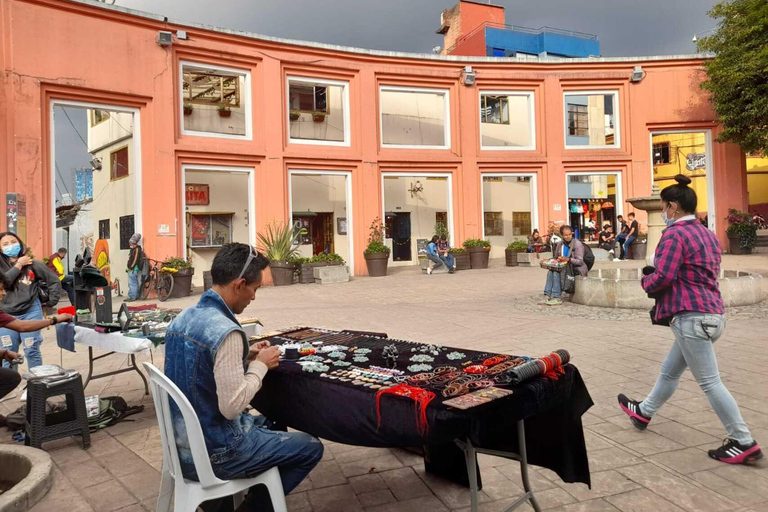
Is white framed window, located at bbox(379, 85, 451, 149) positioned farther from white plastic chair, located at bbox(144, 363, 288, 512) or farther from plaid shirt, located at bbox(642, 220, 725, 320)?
white plastic chair, located at bbox(144, 363, 288, 512)

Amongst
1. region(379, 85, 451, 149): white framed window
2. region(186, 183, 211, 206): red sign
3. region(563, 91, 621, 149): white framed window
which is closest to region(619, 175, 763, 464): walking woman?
region(186, 183, 211, 206): red sign

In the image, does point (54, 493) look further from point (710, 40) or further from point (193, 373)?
point (710, 40)

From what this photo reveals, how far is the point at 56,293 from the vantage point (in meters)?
5.72

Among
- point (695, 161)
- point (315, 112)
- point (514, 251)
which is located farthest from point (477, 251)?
point (695, 161)

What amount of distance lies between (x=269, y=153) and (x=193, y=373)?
16032 millimetres

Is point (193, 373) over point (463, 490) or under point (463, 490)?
over

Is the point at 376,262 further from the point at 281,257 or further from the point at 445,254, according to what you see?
the point at 281,257

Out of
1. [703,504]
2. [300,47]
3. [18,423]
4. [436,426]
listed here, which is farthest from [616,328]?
[300,47]

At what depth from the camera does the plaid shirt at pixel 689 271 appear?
3.62 m

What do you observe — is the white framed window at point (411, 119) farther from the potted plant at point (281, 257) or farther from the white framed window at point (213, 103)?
the potted plant at point (281, 257)

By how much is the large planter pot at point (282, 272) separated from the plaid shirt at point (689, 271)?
13.7 m

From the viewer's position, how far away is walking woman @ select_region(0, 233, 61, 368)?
206 inches

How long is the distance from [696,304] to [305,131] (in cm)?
2021

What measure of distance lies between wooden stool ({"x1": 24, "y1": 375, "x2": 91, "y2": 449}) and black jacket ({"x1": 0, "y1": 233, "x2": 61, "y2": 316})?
1562mm
